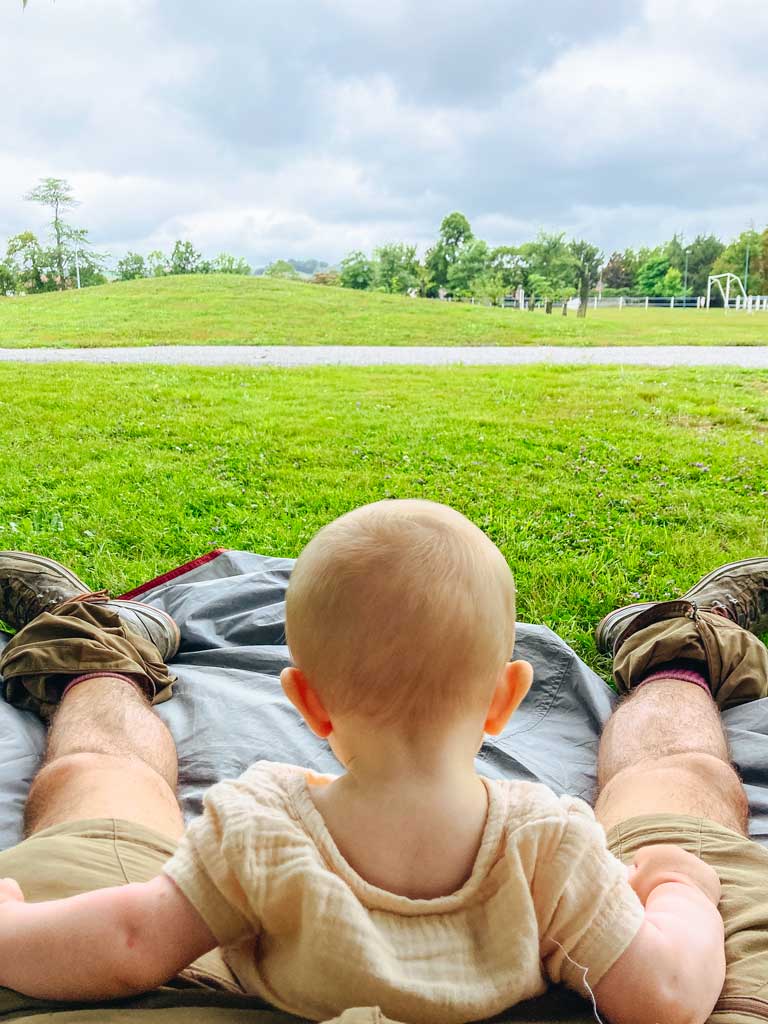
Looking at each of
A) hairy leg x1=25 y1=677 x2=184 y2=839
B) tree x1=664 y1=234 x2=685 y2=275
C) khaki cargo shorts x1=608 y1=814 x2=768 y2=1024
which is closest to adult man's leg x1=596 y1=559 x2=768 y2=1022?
khaki cargo shorts x1=608 y1=814 x2=768 y2=1024

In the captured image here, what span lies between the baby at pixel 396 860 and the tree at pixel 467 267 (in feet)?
119

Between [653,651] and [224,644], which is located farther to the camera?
[224,644]

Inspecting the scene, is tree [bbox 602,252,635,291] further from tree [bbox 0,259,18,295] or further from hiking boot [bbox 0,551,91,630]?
hiking boot [bbox 0,551,91,630]

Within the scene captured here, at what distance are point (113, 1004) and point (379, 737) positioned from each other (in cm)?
54

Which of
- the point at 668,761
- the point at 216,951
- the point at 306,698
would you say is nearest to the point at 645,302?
the point at 668,761

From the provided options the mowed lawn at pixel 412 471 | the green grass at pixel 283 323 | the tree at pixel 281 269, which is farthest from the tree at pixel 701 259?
the mowed lawn at pixel 412 471

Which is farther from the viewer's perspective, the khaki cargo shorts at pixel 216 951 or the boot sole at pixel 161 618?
the boot sole at pixel 161 618

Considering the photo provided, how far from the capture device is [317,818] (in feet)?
3.41

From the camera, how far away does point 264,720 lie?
2.33 metres

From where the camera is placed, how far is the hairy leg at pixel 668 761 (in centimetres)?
180

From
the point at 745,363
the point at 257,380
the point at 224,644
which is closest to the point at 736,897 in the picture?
the point at 224,644

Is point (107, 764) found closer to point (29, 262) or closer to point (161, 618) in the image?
point (161, 618)

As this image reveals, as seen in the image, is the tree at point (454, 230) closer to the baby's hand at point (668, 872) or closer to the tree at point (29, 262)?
the tree at point (29, 262)

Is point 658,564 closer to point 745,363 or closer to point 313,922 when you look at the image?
point 313,922
